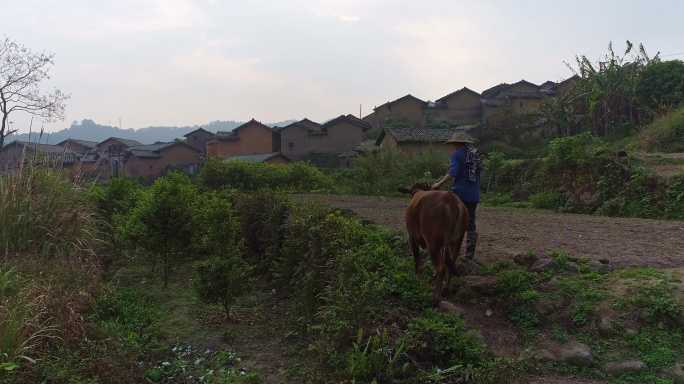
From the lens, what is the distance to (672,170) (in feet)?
38.4

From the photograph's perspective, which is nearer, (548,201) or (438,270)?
(438,270)

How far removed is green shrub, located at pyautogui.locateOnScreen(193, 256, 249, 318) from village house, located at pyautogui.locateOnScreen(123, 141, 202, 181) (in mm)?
39924

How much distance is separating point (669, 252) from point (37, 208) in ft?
28.2

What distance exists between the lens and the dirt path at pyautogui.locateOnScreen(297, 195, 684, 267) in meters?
6.25

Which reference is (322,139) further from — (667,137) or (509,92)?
(667,137)

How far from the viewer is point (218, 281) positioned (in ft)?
20.9

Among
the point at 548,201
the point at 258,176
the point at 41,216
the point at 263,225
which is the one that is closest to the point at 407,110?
the point at 258,176

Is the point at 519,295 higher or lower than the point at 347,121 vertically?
lower

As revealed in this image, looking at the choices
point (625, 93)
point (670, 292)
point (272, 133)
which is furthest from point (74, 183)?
point (272, 133)

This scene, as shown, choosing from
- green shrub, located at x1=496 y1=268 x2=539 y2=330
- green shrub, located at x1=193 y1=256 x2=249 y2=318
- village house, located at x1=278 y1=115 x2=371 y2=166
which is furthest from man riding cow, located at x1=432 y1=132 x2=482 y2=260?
village house, located at x1=278 y1=115 x2=371 y2=166

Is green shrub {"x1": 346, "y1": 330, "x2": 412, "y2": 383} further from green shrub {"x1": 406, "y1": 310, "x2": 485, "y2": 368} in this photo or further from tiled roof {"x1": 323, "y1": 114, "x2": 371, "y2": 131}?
tiled roof {"x1": 323, "y1": 114, "x2": 371, "y2": 131}

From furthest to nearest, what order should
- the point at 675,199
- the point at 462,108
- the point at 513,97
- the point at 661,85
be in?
the point at 462,108 → the point at 513,97 → the point at 661,85 → the point at 675,199

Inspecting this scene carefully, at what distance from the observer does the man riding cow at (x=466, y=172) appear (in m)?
6.16

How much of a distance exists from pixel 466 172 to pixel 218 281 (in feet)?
10.8
